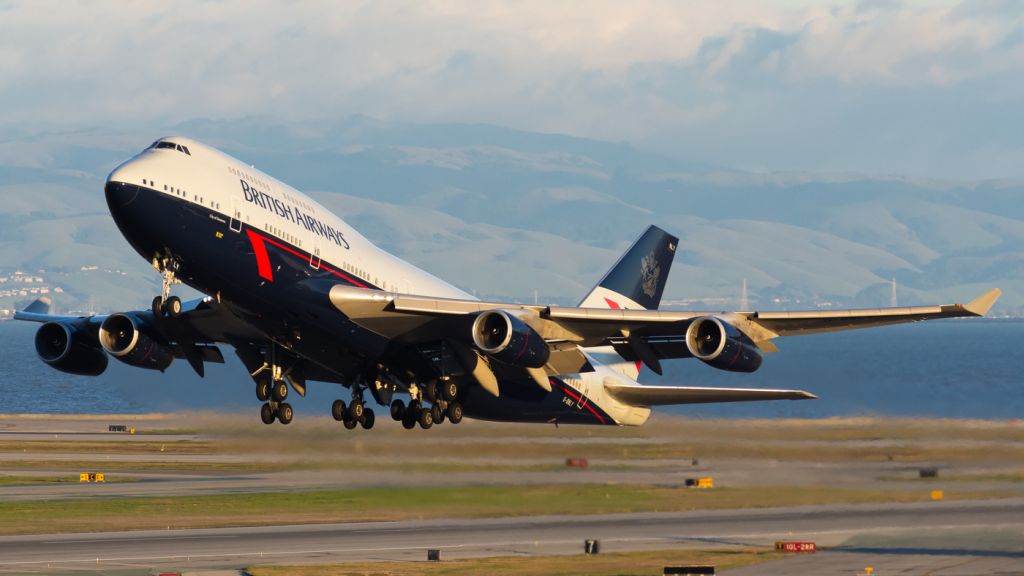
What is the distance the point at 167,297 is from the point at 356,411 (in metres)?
10.6

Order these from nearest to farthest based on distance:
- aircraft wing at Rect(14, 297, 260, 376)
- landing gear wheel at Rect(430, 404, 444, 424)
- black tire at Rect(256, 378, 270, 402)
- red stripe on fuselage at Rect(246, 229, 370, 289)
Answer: red stripe on fuselage at Rect(246, 229, 370, 289) < aircraft wing at Rect(14, 297, 260, 376) < black tire at Rect(256, 378, 270, 402) < landing gear wheel at Rect(430, 404, 444, 424)

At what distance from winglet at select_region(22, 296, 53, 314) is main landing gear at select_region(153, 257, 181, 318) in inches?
639

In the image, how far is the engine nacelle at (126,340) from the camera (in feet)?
151

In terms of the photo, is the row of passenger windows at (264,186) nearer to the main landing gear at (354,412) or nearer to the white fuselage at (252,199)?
the white fuselage at (252,199)

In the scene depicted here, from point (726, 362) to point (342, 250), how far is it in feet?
40.0

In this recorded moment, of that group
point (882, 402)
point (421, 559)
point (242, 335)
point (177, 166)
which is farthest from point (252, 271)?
point (882, 402)

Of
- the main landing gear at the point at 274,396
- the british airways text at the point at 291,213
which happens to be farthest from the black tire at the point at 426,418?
the british airways text at the point at 291,213

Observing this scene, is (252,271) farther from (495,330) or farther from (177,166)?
(495,330)

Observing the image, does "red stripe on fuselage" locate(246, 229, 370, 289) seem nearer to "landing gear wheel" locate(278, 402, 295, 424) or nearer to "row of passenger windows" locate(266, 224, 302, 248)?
"row of passenger windows" locate(266, 224, 302, 248)

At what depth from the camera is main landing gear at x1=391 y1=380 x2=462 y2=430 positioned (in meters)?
46.2

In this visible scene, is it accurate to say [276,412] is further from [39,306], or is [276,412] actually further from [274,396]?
[39,306]

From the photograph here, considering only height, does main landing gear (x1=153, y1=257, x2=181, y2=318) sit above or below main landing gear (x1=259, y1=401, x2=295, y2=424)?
above

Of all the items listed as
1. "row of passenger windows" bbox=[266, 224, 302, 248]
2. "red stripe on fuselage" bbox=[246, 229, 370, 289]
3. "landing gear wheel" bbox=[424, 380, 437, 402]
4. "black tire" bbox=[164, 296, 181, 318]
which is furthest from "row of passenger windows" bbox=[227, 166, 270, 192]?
"landing gear wheel" bbox=[424, 380, 437, 402]

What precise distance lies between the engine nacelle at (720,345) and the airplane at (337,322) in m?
0.04
